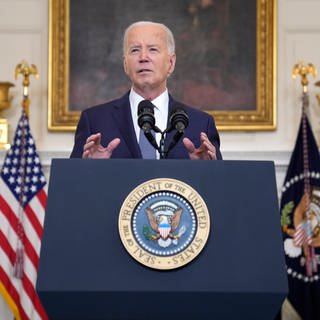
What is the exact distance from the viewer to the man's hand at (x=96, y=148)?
10.7ft

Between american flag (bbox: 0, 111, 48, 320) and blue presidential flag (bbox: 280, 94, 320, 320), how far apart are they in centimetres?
204

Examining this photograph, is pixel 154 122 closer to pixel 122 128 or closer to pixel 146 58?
pixel 122 128

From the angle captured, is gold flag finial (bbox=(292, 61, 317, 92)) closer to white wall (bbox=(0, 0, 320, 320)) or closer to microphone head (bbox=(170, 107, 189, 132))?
white wall (bbox=(0, 0, 320, 320))

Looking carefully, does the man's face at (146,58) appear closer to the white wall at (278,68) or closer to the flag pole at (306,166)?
the flag pole at (306,166)

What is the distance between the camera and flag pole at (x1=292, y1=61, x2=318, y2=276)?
6.79m

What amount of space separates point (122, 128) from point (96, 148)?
0.57 m

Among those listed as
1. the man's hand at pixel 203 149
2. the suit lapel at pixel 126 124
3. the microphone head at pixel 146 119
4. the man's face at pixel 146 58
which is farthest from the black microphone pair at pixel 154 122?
the man's face at pixel 146 58

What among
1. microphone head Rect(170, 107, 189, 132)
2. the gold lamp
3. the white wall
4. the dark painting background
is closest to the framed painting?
the dark painting background

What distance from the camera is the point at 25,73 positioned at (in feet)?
23.3

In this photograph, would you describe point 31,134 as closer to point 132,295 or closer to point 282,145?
point 282,145

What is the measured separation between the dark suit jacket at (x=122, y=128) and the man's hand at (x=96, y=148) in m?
0.40

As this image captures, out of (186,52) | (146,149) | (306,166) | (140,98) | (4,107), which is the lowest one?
(306,166)

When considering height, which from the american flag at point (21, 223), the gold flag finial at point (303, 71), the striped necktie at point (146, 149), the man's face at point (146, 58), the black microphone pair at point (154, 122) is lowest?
the american flag at point (21, 223)

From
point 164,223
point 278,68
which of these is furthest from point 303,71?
point 164,223
